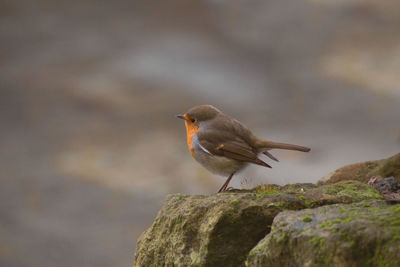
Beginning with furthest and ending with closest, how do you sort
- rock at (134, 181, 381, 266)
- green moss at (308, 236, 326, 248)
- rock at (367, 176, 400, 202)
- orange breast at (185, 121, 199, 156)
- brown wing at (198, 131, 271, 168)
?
orange breast at (185, 121, 199, 156), brown wing at (198, 131, 271, 168), rock at (367, 176, 400, 202), rock at (134, 181, 381, 266), green moss at (308, 236, 326, 248)

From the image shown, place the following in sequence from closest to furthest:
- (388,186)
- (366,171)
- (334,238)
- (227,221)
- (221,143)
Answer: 1. (334,238)
2. (227,221)
3. (388,186)
4. (221,143)
5. (366,171)

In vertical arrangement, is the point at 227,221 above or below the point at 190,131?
below

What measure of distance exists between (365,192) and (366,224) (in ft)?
5.30

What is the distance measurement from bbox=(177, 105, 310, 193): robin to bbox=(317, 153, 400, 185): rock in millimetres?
1033

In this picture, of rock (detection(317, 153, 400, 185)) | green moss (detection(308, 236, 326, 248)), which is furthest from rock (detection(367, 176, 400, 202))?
green moss (detection(308, 236, 326, 248))

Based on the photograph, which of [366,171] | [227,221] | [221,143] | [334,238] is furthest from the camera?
[366,171]

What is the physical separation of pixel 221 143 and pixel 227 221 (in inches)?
53.9

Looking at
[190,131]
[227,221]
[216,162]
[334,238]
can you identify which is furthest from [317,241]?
[190,131]

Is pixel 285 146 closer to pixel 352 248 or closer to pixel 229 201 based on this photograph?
pixel 229 201

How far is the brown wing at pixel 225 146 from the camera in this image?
496 centimetres

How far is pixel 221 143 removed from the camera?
5.01 metres

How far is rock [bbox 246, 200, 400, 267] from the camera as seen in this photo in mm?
2596

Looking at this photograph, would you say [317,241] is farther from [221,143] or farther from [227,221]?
[221,143]

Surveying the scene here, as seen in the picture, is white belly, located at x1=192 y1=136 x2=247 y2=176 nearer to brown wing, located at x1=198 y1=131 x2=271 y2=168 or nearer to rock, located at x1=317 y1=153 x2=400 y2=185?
brown wing, located at x1=198 y1=131 x2=271 y2=168
